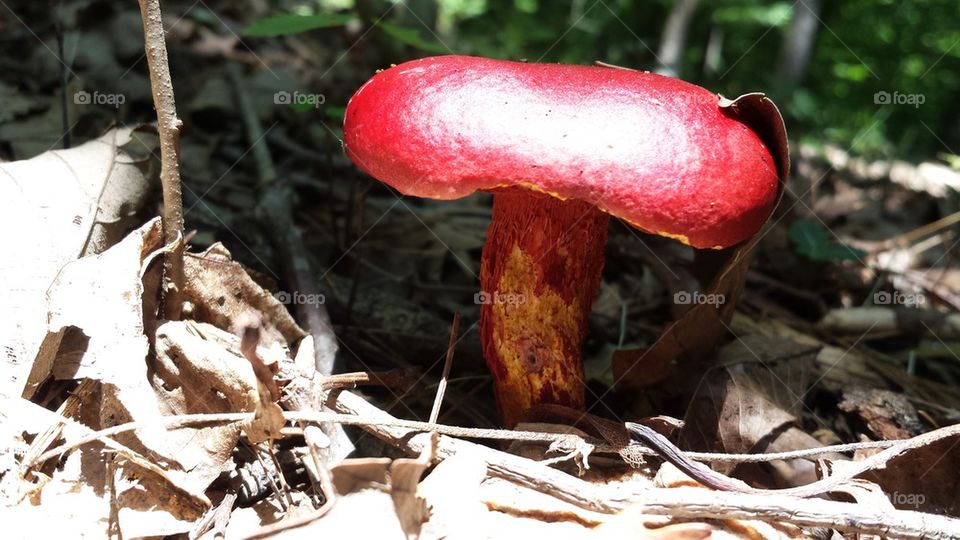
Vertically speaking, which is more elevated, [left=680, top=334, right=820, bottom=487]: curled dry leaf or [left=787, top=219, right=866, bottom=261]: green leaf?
[left=787, top=219, right=866, bottom=261]: green leaf

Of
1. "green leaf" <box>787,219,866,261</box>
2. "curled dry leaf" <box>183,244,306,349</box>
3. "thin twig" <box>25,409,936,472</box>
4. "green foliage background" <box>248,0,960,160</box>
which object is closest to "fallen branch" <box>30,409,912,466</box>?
"thin twig" <box>25,409,936,472</box>

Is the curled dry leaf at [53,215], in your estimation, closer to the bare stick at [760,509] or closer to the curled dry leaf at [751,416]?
the bare stick at [760,509]

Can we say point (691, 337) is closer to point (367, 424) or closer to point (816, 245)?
point (367, 424)

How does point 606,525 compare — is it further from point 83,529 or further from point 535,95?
point 83,529

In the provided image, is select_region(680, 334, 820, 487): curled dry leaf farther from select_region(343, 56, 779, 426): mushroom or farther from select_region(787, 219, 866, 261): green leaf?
select_region(787, 219, 866, 261): green leaf

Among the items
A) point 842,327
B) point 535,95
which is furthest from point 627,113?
point 842,327

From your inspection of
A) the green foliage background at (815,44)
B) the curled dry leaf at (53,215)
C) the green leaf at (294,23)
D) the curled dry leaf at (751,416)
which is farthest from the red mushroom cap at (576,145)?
the green foliage background at (815,44)

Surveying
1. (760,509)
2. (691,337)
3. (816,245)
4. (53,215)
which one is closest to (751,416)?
(691,337)
